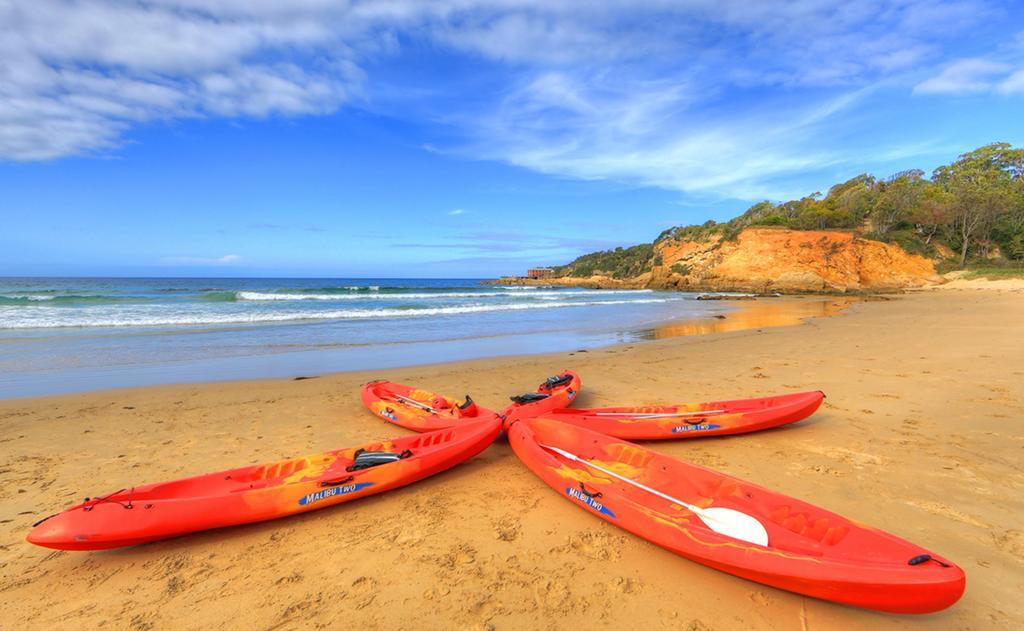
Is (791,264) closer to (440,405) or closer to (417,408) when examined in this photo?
(440,405)

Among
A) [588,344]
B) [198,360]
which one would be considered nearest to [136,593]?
[198,360]

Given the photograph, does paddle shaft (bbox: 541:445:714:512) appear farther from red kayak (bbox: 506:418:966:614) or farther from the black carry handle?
the black carry handle

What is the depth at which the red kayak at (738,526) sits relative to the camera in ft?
7.03

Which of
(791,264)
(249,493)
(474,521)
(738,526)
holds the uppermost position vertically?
(791,264)

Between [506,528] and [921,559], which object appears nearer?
[921,559]

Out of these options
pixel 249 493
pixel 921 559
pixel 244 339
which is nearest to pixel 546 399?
pixel 249 493

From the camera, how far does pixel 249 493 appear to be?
3.28 m

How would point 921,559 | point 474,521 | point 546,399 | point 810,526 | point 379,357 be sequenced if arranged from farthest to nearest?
1. point 379,357
2. point 546,399
3. point 474,521
4. point 810,526
5. point 921,559

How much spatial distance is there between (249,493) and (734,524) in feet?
11.3

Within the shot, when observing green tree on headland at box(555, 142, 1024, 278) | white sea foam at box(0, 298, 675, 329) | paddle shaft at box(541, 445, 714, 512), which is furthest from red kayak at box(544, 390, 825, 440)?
green tree on headland at box(555, 142, 1024, 278)

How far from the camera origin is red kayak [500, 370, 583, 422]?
5.02 m

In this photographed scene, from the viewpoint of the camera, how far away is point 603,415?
5.05 m

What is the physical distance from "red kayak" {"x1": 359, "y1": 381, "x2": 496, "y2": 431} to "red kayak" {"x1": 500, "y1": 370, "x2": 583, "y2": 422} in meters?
0.28

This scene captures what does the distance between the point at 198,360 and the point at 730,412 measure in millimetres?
10403
